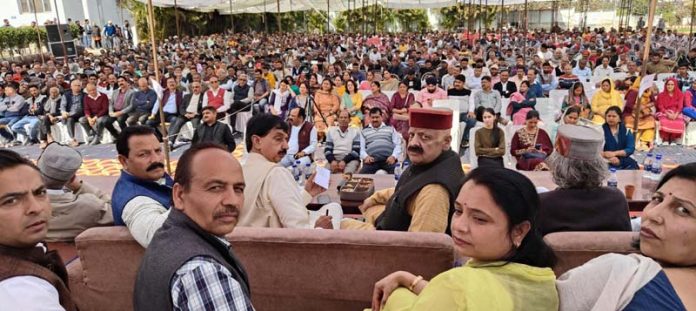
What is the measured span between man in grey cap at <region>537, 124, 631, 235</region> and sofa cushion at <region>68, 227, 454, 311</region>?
0.56 meters

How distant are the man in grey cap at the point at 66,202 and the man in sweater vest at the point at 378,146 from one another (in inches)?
127

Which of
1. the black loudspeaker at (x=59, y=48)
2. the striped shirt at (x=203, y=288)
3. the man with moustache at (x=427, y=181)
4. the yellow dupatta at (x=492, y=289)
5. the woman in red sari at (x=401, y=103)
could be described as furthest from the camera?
the black loudspeaker at (x=59, y=48)

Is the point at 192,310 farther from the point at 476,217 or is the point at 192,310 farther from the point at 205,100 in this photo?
the point at 205,100

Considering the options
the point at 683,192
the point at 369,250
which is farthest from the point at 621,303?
the point at 369,250

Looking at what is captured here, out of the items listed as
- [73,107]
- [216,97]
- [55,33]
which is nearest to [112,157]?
[73,107]

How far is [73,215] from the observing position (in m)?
2.75

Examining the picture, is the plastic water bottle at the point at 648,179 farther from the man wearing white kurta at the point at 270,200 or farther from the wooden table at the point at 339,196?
the man wearing white kurta at the point at 270,200

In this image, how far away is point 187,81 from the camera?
10945 mm

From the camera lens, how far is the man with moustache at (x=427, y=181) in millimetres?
2400

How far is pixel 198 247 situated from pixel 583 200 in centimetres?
184

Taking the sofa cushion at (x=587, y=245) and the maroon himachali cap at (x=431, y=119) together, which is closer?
the sofa cushion at (x=587, y=245)

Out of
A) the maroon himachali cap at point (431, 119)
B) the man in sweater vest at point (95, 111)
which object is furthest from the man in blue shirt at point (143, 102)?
the maroon himachali cap at point (431, 119)

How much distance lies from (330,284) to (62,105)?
8.12m

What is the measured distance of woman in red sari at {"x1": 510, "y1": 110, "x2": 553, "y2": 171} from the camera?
5.41 meters
